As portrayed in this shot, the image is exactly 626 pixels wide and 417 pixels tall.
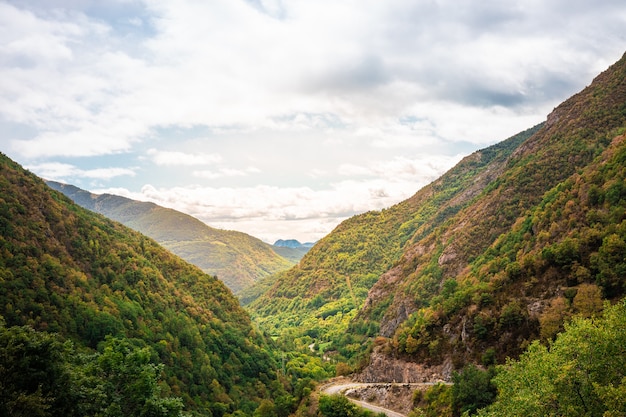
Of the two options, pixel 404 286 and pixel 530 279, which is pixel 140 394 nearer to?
pixel 530 279

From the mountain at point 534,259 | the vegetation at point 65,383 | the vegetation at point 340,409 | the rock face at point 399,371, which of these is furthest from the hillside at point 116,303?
the mountain at point 534,259

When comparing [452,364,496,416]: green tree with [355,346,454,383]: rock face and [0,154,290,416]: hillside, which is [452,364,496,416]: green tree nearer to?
[355,346,454,383]: rock face

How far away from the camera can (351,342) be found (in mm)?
183000

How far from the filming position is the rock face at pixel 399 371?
7512 cm

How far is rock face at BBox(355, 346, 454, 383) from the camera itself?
75125 millimetres

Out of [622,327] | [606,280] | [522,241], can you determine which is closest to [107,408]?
[622,327]

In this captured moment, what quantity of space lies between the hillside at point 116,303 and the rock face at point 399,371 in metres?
40.1

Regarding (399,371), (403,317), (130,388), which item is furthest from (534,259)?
(403,317)

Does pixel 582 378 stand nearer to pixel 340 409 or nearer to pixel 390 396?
pixel 340 409

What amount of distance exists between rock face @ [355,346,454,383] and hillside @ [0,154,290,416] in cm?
4013

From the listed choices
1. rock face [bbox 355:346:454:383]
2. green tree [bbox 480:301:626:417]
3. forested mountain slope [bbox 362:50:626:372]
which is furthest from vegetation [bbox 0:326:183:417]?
forested mountain slope [bbox 362:50:626:372]

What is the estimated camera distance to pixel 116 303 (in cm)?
11462

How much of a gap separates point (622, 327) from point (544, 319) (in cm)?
2955

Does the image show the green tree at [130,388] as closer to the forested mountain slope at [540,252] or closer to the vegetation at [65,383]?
the vegetation at [65,383]
